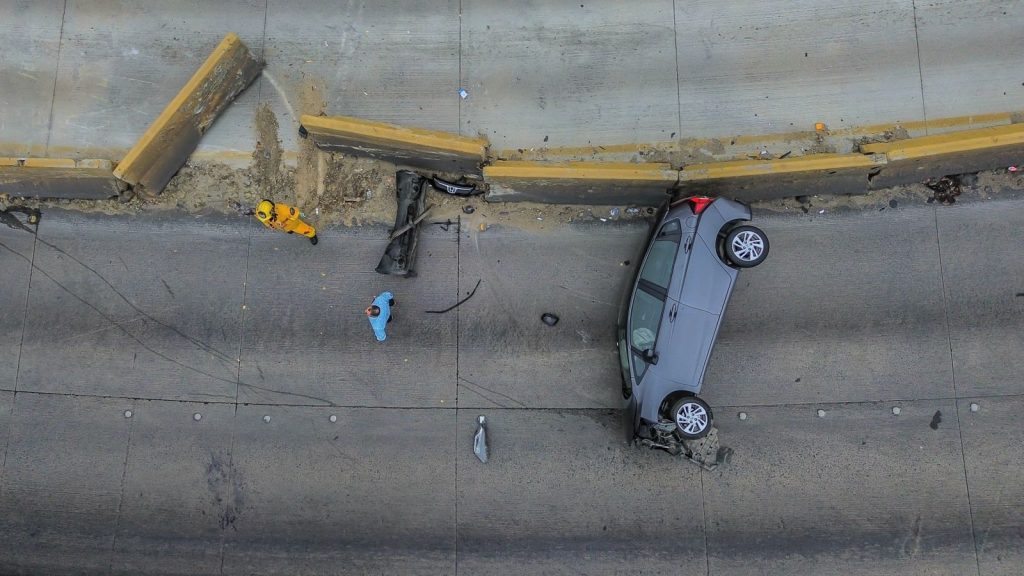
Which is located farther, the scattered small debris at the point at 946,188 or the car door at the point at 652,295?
the scattered small debris at the point at 946,188

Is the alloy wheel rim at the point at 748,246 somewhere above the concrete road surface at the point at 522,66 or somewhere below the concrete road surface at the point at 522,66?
below

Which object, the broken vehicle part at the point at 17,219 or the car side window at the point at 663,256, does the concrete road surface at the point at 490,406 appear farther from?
the car side window at the point at 663,256

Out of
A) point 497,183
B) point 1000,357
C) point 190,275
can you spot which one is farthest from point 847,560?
point 190,275

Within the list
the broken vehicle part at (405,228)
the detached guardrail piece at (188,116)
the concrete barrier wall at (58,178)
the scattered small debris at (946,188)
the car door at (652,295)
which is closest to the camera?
the car door at (652,295)

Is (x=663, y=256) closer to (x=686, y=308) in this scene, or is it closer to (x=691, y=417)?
(x=686, y=308)

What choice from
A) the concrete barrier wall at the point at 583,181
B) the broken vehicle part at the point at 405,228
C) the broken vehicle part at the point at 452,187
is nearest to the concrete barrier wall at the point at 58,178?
the broken vehicle part at the point at 405,228

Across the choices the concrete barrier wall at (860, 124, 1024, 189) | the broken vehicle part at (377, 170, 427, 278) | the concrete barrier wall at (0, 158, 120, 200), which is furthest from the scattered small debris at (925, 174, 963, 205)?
the concrete barrier wall at (0, 158, 120, 200)
